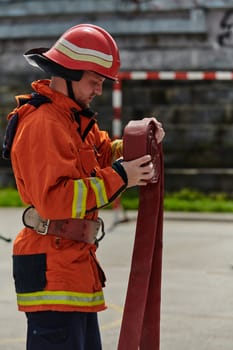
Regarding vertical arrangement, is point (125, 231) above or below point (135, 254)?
below

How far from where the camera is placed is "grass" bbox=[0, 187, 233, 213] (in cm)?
1034

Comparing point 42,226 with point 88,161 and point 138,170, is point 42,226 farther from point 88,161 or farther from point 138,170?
point 138,170

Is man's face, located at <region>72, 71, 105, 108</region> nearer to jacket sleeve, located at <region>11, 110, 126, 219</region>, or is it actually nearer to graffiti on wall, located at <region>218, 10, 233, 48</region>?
jacket sleeve, located at <region>11, 110, 126, 219</region>

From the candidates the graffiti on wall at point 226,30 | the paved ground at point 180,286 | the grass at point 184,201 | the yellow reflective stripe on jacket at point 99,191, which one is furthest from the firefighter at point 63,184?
the graffiti on wall at point 226,30

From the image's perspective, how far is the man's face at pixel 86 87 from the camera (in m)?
2.80

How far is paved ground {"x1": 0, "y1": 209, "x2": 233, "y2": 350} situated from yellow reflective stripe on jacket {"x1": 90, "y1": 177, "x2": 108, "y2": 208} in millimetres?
1989

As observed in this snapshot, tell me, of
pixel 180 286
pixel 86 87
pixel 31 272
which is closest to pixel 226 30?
pixel 180 286

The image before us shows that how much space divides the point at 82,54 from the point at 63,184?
1.59ft

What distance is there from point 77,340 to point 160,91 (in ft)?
33.0

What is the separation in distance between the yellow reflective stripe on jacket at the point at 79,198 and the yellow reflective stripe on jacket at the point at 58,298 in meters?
0.31

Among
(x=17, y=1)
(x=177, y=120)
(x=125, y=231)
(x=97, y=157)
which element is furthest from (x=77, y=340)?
(x=17, y=1)

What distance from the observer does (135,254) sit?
2.86 meters

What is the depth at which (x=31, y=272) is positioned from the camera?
2797 millimetres

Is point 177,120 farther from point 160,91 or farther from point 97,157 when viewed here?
point 97,157
